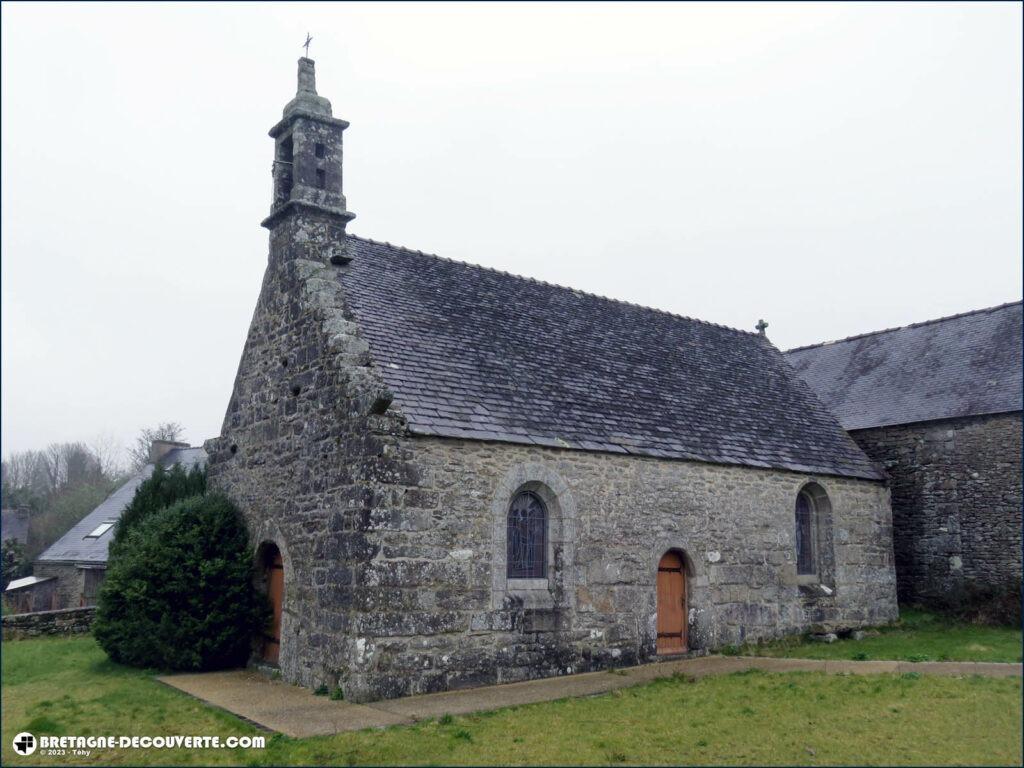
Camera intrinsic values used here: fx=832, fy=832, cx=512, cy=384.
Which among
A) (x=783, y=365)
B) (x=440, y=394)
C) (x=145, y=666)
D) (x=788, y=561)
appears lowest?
(x=145, y=666)

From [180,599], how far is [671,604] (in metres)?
8.08

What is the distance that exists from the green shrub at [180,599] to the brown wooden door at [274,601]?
0.18m

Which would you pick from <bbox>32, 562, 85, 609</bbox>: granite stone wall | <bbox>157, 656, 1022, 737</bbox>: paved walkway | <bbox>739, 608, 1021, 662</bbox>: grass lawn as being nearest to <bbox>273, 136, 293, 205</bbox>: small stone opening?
<bbox>157, 656, 1022, 737</bbox>: paved walkway

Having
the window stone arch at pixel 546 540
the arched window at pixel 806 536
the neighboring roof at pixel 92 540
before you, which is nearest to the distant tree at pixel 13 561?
the neighboring roof at pixel 92 540

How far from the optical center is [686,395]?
669 inches

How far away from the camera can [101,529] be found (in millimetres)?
29641

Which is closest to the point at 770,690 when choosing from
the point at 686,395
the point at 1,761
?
the point at 686,395

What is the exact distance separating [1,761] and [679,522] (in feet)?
33.9

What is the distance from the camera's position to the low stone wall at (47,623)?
16656 mm

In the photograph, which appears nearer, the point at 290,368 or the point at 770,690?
the point at 770,690

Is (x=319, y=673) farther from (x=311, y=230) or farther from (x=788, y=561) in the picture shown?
(x=788, y=561)

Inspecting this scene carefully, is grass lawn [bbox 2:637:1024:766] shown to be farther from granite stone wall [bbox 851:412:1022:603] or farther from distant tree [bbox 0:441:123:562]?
distant tree [bbox 0:441:123:562]

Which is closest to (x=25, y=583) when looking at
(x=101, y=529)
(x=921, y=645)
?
(x=101, y=529)

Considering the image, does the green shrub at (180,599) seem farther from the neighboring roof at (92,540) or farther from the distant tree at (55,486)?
the distant tree at (55,486)
